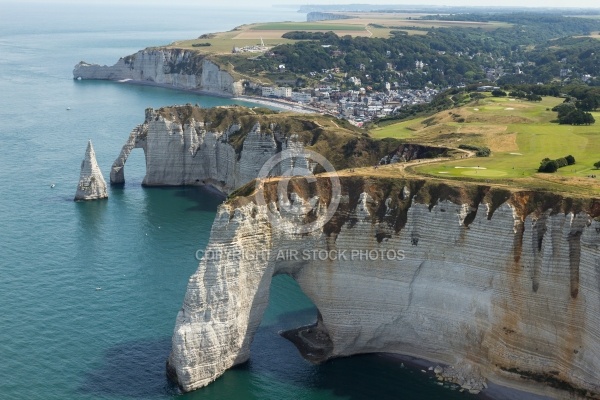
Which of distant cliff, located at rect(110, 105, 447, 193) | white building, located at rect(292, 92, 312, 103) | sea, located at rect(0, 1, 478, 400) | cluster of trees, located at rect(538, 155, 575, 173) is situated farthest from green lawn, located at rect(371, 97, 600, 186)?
white building, located at rect(292, 92, 312, 103)

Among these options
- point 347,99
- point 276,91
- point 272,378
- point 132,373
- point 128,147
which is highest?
point 276,91

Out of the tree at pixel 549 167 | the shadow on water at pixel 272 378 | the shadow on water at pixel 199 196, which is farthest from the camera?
the shadow on water at pixel 199 196

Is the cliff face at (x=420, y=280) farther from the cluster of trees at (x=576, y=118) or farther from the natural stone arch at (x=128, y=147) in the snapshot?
the natural stone arch at (x=128, y=147)

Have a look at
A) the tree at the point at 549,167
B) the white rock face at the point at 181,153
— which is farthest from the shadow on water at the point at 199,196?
the tree at the point at 549,167

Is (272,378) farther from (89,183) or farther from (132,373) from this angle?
(89,183)

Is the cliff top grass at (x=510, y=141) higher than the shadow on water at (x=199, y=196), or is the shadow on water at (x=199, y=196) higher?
the cliff top grass at (x=510, y=141)

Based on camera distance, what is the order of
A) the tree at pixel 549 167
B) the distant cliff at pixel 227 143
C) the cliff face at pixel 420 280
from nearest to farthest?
the cliff face at pixel 420 280, the tree at pixel 549 167, the distant cliff at pixel 227 143

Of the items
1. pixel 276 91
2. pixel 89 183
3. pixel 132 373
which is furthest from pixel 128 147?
pixel 276 91
